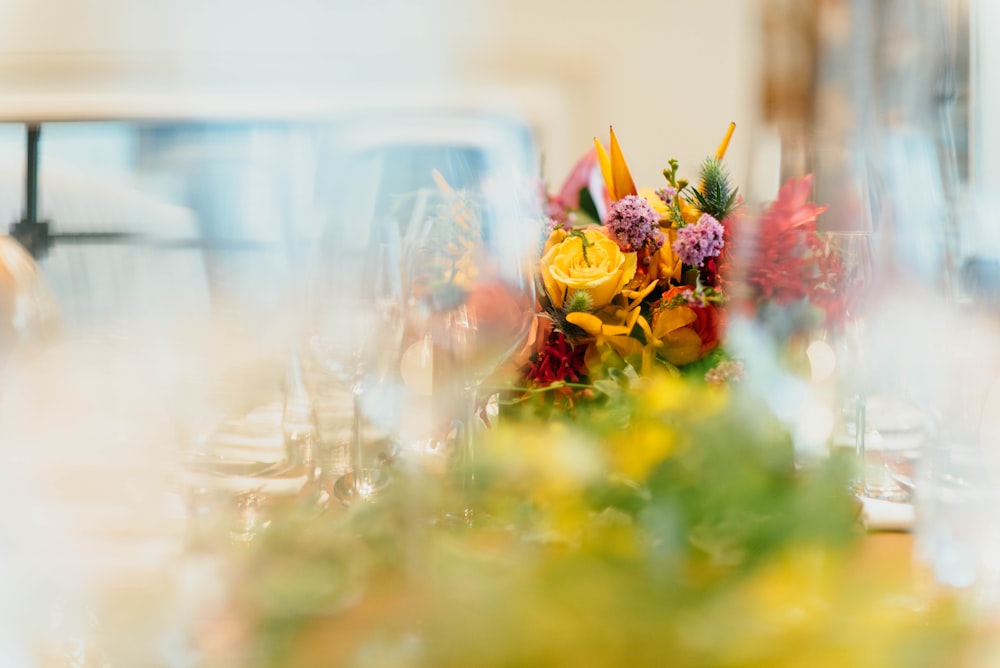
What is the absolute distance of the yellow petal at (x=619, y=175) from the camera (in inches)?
20.8

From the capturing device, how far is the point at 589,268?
0.48 metres

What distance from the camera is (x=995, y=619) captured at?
200 mm

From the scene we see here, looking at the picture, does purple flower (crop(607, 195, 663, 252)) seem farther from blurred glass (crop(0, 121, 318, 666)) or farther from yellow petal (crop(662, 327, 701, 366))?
blurred glass (crop(0, 121, 318, 666))

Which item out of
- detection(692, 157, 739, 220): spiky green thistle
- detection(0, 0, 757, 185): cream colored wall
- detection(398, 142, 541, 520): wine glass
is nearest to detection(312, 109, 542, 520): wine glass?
detection(398, 142, 541, 520): wine glass

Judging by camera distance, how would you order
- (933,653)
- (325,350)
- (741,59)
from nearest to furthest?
(933,653) → (325,350) → (741,59)

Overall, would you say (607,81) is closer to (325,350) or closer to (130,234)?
(130,234)

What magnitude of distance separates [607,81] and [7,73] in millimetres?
1778

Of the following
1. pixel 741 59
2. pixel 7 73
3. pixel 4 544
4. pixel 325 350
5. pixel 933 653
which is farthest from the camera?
pixel 7 73

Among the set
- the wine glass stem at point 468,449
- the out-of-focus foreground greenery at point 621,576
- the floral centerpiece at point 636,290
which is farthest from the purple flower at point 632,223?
the out-of-focus foreground greenery at point 621,576

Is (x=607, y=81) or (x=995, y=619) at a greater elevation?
(x=607, y=81)

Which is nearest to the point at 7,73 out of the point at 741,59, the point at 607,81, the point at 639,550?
the point at 607,81

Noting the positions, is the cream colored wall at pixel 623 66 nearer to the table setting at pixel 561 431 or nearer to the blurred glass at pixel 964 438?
the table setting at pixel 561 431

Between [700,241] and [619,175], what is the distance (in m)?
0.09

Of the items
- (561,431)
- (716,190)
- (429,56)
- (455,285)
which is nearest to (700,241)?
(716,190)
